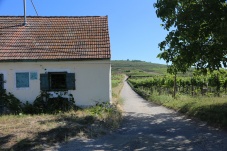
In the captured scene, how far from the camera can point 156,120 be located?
14.3 metres

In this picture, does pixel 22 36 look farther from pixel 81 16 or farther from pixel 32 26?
pixel 81 16

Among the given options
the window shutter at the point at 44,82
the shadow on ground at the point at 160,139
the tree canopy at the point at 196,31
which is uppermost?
the tree canopy at the point at 196,31

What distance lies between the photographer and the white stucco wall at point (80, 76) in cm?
1602

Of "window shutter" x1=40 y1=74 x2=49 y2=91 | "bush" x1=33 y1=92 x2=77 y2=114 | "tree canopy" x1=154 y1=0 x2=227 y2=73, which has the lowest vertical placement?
"bush" x1=33 y1=92 x2=77 y2=114

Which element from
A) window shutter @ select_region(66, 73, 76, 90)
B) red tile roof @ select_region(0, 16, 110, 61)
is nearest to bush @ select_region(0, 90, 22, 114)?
red tile roof @ select_region(0, 16, 110, 61)

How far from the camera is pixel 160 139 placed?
9.97 metres

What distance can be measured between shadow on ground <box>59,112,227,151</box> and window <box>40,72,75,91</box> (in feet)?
14.8

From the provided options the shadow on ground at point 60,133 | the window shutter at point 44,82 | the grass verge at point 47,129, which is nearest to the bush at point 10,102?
the window shutter at point 44,82

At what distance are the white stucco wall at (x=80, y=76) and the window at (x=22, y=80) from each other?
0.16 metres

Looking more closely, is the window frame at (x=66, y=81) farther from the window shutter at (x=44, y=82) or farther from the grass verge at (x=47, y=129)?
the grass verge at (x=47, y=129)

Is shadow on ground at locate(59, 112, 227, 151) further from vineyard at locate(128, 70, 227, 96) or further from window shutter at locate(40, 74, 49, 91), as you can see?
vineyard at locate(128, 70, 227, 96)

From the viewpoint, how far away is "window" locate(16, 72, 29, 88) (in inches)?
628

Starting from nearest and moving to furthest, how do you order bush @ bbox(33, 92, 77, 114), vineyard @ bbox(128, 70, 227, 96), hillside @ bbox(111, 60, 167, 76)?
1. bush @ bbox(33, 92, 77, 114)
2. vineyard @ bbox(128, 70, 227, 96)
3. hillside @ bbox(111, 60, 167, 76)

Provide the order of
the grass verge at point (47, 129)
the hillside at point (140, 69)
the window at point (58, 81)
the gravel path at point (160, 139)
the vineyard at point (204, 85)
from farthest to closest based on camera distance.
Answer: the hillside at point (140, 69)
the vineyard at point (204, 85)
the window at point (58, 81)
the grass verge at point (47, 129)
the gravel path at point (160, 139)
